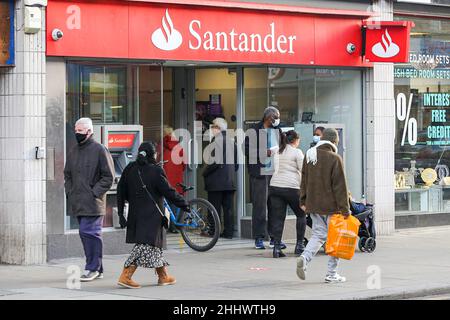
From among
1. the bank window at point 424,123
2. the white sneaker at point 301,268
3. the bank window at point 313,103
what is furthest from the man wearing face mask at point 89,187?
the bank window at point 424,123

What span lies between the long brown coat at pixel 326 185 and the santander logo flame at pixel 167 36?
4114 mm

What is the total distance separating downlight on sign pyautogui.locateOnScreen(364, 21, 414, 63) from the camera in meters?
17.3

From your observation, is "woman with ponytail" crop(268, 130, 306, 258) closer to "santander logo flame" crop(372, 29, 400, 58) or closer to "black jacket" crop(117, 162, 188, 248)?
"black jacket" crop(117, 162, 188, 248)

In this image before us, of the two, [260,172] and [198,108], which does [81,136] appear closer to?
[260,172]

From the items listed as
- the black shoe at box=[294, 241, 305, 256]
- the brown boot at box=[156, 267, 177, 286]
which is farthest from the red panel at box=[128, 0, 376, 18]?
the brown boot at box=[156, 267, 177, 286]

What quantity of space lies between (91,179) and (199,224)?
3.21 metres

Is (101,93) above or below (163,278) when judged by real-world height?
above

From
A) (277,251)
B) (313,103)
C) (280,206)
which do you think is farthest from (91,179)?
(313,103)

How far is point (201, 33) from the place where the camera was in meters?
15.8

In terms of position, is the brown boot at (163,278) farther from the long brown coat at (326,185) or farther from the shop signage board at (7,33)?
the shop signage board at (7,33)

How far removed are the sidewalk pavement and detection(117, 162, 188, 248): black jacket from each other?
61 centimetres

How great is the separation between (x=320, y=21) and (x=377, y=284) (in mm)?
6469
